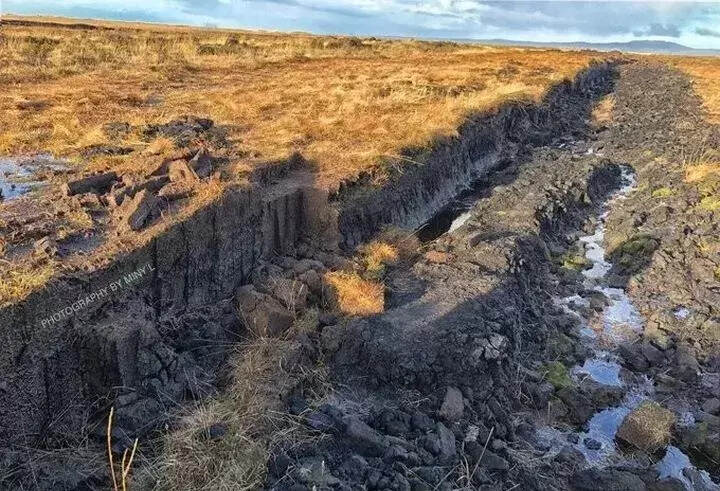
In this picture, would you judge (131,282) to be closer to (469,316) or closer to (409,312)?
(409,312)

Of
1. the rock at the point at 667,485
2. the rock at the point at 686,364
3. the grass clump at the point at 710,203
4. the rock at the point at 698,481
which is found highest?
the grass clump at the point at 710,203

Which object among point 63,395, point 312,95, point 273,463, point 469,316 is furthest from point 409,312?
point 312,95

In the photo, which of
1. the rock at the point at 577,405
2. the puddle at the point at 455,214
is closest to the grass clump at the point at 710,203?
the puddle at the point at 455,214

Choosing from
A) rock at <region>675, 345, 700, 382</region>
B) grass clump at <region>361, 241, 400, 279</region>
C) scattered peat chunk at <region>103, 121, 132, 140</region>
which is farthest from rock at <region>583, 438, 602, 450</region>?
scattered peat chunk at <region>103, 121, 132, 140</region>

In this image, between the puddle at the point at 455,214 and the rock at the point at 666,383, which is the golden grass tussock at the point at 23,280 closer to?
the rock at the point at 666,383

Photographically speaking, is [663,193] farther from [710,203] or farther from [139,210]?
A: [139,210]

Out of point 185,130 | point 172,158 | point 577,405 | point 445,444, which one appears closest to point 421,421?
point 445,444

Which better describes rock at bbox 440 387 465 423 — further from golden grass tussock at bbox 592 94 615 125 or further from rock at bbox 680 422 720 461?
golden grass tussock at bbox 592 94 615 125
